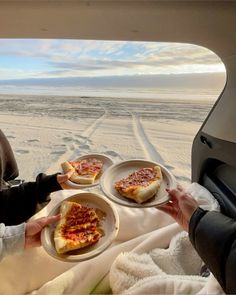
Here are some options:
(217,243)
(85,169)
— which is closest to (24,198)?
(85,169)

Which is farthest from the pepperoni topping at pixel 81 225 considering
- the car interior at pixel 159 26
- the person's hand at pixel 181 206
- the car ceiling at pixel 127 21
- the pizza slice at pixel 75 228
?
the car ceiling at pixel 127 21

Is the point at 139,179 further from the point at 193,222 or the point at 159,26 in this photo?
the point at 159,26

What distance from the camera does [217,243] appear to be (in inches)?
25.9

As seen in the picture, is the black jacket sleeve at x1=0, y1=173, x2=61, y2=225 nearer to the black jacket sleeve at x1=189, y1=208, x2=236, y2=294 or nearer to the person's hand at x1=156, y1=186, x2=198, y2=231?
the person's hand at x1=156, y1=186, x2=198, y2=231

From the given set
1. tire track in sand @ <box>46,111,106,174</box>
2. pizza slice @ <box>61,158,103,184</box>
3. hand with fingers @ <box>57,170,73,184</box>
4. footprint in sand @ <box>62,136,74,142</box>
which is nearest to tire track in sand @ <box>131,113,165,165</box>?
tire track in sand @ <box>46,111,106,174</box>

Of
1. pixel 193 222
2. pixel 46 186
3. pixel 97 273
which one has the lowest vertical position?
pixel 97 273

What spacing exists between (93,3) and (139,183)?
0.56 metres

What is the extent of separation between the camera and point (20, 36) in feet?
3.32

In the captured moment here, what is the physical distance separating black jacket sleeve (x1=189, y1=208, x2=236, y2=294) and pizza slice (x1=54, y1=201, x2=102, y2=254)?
29 centimetres

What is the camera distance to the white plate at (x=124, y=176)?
90 centimetres

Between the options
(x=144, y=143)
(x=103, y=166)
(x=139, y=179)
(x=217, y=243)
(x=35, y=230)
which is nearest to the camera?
(x=217, y=243)

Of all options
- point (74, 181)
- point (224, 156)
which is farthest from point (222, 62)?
point (74, 181)

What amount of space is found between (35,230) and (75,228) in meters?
0.12

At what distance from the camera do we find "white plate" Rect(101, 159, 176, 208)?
90 centimetres
